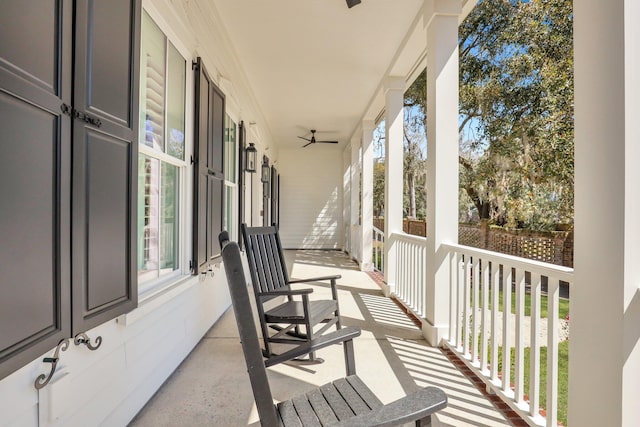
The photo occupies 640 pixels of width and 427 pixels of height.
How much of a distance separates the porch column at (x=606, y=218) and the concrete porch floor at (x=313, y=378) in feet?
2.56

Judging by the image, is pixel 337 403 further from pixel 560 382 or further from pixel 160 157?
pixel 560 382

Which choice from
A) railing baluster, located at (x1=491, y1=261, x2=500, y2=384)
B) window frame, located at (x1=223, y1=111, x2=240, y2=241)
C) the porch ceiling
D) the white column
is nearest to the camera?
railing baluster, located at (x1=491, y1=261, x2=500, y2=384)

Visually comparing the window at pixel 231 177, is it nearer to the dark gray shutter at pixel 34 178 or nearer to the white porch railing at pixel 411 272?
the white porch railing at pixel 411 272

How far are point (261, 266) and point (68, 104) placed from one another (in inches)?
76.4

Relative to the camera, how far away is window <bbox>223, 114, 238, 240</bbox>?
434 cm

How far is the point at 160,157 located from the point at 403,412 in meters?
2.09

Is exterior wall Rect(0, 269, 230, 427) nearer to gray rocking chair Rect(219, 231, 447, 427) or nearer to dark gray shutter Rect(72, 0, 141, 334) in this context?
dark gray shutter Rect(72, 0, 141, 334)

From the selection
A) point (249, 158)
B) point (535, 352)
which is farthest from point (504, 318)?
point (249, 158)

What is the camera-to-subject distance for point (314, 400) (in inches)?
52.7

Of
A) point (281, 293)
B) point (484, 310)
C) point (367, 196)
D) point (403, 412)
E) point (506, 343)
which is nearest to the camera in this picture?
point (403, 412)

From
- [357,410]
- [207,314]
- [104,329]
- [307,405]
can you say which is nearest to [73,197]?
[104,329]

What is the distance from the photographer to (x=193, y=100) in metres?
2.85

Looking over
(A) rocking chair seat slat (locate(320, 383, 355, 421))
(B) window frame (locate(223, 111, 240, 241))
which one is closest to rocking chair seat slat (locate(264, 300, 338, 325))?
(A) rocking chair seat slat (locate(320, 383, 355, 421))

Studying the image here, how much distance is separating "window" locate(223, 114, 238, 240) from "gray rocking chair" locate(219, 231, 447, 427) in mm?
3094
